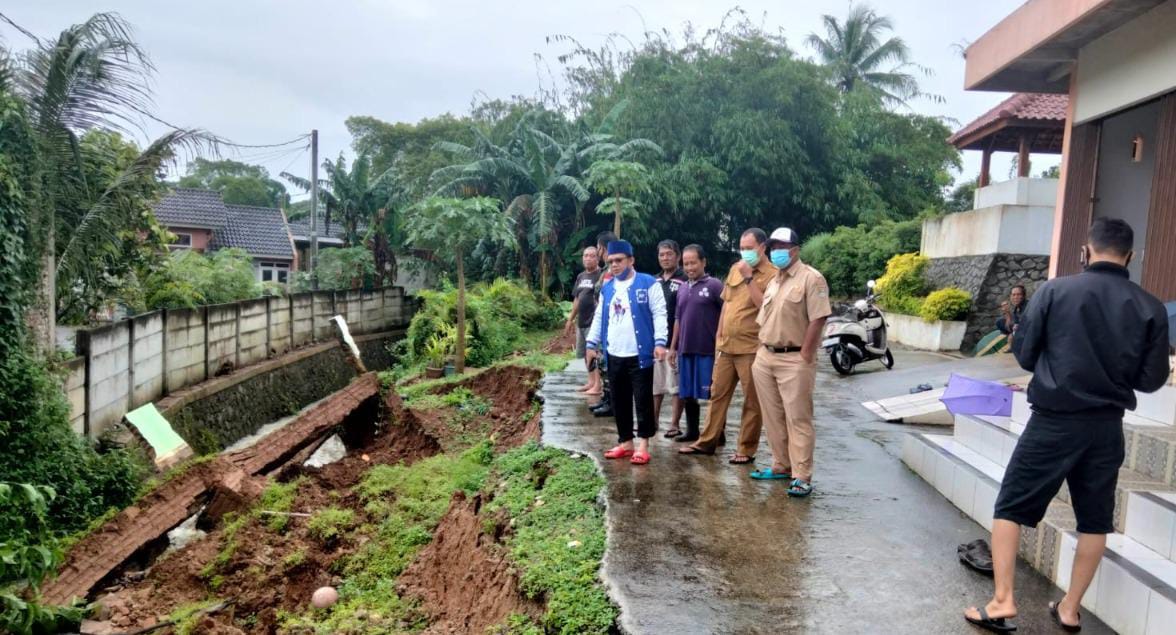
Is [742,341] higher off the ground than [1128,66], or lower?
lower

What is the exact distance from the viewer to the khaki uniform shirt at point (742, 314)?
230 inches

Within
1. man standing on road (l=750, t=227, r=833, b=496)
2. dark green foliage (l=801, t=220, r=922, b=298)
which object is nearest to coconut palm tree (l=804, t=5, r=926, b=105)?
dark green foliage (l=801, t=220, r=922, b=298)

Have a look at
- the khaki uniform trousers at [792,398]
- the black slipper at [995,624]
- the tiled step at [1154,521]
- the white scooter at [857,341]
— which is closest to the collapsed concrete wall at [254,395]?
the khaki uniform trousers at [792,398]

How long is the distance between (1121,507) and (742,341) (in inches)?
101

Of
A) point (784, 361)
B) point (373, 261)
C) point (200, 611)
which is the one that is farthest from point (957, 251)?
point (373, 261)

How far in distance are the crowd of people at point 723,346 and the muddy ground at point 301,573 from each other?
4.80 feet

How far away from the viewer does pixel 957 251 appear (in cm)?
1535

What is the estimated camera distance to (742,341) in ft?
19.5

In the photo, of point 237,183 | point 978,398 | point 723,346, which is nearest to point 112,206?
point 723,346

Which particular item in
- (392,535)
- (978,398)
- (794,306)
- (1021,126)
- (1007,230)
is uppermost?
(1021,126)

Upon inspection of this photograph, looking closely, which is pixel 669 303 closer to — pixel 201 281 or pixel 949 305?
pixel 949 305

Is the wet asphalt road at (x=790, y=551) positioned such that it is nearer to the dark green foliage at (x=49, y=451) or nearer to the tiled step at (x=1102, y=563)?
the tiled step at (x=1102, y=563)

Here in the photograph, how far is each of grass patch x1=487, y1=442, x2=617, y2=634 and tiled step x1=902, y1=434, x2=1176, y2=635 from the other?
7.04 feet

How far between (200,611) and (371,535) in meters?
1.37
